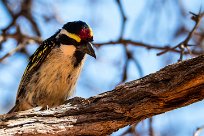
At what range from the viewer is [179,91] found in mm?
2688

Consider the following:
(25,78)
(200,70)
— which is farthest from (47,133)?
(25,78)

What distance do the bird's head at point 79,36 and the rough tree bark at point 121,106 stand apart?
0.98m

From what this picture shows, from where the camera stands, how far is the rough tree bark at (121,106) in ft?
8.78

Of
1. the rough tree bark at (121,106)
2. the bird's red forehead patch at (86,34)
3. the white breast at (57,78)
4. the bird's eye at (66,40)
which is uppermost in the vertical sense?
the bird's eye at (66,40)

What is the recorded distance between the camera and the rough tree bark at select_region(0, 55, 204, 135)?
105 inches

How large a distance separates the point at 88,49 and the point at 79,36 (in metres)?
0.19

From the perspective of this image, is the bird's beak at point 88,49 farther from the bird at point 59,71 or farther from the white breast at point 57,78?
the white breast at point 57,78

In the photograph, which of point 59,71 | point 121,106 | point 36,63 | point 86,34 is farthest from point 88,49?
point 121,106

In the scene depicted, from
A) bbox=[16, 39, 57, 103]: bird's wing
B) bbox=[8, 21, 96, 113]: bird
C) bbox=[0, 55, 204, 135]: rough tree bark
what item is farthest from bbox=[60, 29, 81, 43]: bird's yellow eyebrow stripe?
bbox=[0, 55, 204, 135]: rough tree bark

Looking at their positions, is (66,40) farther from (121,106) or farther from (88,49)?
(121,106)

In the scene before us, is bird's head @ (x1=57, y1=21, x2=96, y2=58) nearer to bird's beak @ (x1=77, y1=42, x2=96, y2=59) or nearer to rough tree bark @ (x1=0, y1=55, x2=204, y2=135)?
bird's beak @ (x1=77, y1=42, x2=96, y2=59)

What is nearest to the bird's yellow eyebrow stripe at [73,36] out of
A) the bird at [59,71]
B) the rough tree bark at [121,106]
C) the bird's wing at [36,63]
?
the bird at [59,71]

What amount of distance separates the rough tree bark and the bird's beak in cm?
88

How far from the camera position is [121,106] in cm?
290
